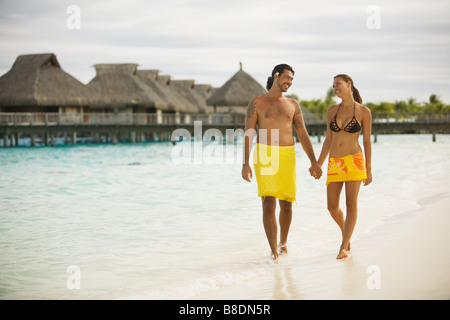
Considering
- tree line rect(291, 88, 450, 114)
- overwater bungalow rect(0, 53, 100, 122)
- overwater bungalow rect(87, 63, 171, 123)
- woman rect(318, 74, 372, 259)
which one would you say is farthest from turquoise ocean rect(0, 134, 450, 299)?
tree line rect(291, 88, 450, 114)

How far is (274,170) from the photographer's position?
4.44m

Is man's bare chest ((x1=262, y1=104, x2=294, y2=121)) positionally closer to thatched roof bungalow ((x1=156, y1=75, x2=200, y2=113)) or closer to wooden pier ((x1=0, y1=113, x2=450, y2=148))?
wooden pier ((x1=0, y1=113, x2=450, y2=148))

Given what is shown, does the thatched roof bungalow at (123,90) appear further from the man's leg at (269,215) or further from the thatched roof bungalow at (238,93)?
the man's leg at (269,215)

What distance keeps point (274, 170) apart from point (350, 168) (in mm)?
591

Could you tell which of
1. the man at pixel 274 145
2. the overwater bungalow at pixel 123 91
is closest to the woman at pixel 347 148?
the man at pixel 274 145

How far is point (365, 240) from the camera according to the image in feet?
18.6

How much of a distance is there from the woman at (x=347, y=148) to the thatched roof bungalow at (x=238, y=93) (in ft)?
118

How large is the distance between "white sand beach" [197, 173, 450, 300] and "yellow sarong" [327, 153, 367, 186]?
674mm

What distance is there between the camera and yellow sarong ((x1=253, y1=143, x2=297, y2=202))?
14.5 ft

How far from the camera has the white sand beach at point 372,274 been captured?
3666 millimetres

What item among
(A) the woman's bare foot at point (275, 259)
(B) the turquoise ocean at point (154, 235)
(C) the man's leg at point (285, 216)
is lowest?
(B) the turquoise ocean at point (154, 235)

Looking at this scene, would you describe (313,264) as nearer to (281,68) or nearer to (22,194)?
(281,68)

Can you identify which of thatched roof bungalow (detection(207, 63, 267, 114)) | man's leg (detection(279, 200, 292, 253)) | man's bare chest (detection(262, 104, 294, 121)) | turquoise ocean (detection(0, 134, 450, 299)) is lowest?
turquoise ocean (detection(0, 134, 450, 299))

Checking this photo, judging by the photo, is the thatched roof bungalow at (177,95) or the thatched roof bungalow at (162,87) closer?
the thatched roof bungalow at (162,87)
